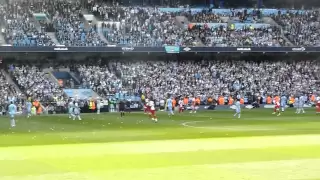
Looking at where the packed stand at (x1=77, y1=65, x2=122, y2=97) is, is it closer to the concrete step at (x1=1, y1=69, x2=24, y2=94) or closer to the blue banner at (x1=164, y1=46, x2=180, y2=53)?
the blue banner at (x1=164, y1=46, x2=180, y2=53)

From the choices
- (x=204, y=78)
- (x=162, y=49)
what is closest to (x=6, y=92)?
(x=162, y=49)

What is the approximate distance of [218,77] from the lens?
214 feet

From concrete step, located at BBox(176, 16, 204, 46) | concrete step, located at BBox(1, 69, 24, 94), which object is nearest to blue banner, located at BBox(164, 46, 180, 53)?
concrete step, located at BBox(176, 16, 204, 46)

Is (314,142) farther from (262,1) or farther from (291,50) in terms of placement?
(262,1)

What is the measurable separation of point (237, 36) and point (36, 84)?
2482 cm

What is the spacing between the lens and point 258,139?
2750 cm

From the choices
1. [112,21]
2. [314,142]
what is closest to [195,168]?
[314,142]

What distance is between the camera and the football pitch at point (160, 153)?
54.7 feet

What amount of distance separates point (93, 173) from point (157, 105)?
4185cm

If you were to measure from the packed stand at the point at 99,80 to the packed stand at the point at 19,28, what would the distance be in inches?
178

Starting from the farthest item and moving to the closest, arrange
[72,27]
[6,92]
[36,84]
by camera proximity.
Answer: [72,27] → [36,84] → [6,92]

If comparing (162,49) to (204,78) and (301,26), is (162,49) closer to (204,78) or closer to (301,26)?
(204,78)

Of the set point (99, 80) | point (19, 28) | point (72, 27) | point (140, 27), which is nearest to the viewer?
point (19, 28)

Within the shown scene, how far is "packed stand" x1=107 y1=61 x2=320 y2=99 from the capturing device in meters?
61.8
